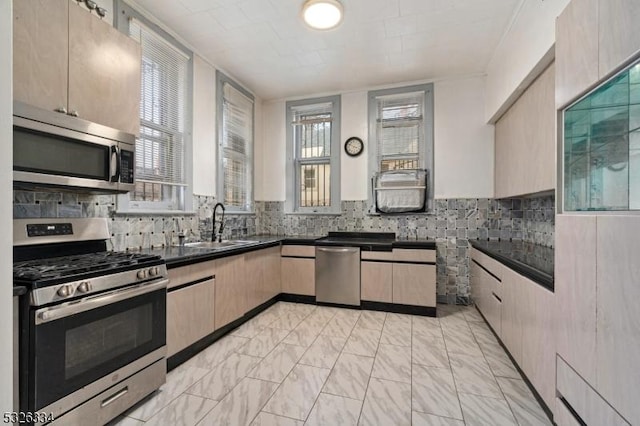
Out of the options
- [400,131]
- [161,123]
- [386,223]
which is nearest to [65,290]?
[161,123]

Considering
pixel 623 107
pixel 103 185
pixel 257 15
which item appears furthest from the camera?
pixel 257 15

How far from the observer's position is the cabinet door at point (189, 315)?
214 cm

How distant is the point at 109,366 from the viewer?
1.60m

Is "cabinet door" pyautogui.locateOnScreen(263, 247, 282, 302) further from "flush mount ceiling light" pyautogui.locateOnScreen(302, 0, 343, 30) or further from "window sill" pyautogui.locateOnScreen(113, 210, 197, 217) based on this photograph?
"flush mount ceiling light" pyautogui.locateOnScreen(302, 0, 343, 30)

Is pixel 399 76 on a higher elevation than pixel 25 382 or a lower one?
higher

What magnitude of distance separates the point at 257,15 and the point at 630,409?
3329 millimetres

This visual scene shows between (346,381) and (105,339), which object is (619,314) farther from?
(105,339)

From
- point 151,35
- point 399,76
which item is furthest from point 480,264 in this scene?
point 151,35

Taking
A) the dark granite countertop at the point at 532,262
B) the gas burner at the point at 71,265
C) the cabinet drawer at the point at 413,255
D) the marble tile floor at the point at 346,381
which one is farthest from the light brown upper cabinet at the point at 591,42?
the gas burner at the point at 71,265

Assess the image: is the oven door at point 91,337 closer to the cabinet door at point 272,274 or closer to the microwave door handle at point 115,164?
the microwave door handle at point 115,164

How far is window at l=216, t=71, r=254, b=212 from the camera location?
3.68 metres

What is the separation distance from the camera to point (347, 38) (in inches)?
117

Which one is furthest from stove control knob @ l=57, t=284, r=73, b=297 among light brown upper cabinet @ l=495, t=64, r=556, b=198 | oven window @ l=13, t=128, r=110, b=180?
light brown upper cabinet @ l=495, t=64, r=556, b=198

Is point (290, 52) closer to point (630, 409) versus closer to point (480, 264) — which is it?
point (480, 264)
